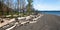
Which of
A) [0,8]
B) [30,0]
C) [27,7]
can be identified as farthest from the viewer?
[27,7]

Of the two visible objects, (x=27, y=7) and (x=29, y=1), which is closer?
(x=29, y=1)

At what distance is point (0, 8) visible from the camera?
4712 cm

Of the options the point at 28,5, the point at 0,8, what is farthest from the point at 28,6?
→ the point at 0,8

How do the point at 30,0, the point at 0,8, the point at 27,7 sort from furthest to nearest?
the point at 27,7 < the point at 30,0 < the point at 0,8

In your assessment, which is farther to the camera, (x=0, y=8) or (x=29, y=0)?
(x=29, y=0)

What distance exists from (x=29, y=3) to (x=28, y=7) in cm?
313

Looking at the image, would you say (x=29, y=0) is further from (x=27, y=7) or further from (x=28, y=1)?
(x=27, y=7)

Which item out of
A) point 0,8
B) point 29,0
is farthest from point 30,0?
point 0,8

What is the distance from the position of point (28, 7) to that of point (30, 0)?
14.6 ft

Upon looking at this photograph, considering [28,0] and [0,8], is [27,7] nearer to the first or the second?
[28,0]

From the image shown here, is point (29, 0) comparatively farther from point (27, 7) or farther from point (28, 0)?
point (27, 7)

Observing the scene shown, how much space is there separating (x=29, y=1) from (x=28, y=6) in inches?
101

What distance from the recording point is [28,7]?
261 ft

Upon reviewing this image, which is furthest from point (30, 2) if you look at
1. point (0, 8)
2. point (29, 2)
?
point (0, 8)
